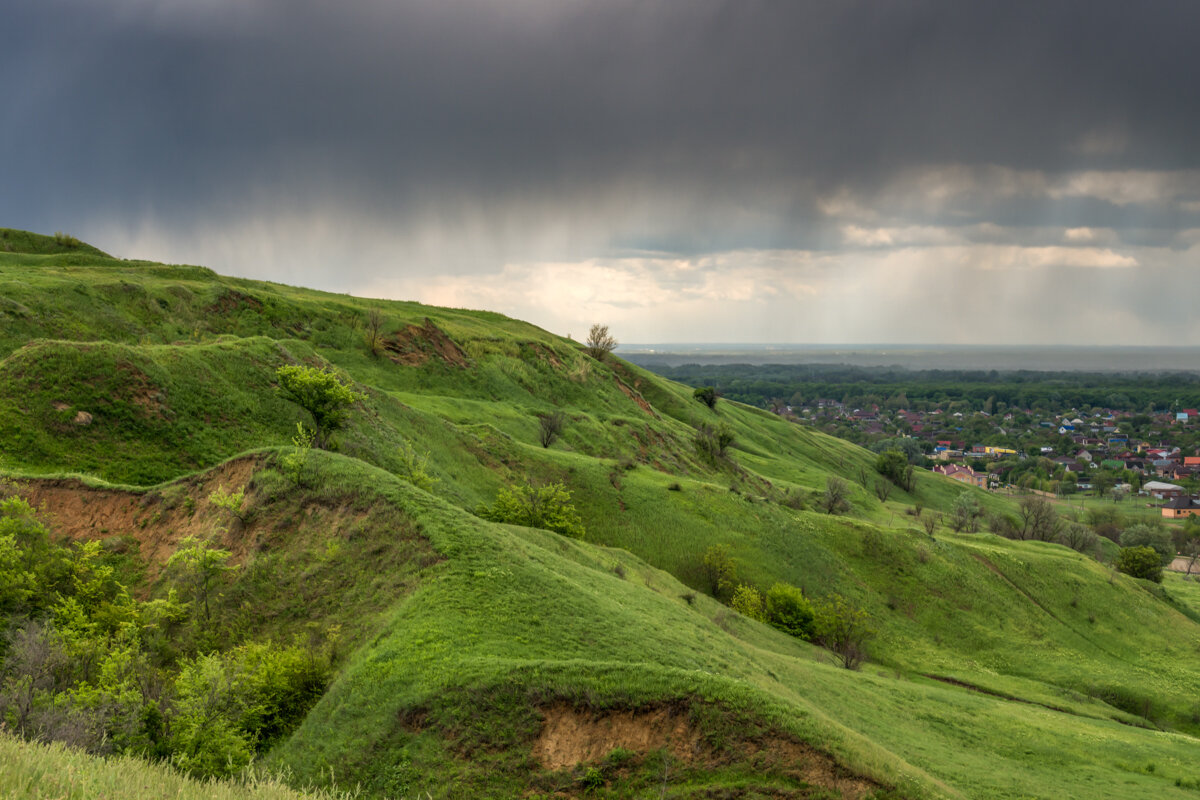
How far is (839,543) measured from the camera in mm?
55281

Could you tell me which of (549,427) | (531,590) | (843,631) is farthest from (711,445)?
(531,590)

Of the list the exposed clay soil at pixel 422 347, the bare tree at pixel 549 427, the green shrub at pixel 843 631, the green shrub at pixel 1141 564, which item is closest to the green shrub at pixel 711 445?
the bare tree at pixel 549 427

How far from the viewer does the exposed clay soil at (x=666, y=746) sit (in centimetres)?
1345

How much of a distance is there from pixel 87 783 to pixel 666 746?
33.9ft

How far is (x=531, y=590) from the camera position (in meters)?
19.2

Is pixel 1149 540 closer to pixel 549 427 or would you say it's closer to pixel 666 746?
pixel 549 427

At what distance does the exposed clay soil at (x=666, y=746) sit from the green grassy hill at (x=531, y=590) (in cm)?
6

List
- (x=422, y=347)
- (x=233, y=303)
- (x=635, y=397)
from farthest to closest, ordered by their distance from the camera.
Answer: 1. (x=635, y=397)
2. (x=422, y=347)
3. (x=233, y=303)

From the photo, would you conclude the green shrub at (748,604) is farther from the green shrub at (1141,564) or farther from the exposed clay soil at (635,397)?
the green shrub at (1141,564)

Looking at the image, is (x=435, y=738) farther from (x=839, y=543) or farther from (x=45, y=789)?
(x=839, y=543)

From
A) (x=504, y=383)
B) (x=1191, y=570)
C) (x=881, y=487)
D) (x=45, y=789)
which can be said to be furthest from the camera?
(x=881, y=487)

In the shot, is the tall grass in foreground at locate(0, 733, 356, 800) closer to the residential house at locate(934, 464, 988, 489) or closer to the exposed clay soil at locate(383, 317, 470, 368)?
the exposed clay soil at locate(383, 317, 470, 368)

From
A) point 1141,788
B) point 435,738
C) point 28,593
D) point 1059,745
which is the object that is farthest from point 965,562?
point 28,593

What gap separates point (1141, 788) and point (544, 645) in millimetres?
27067
